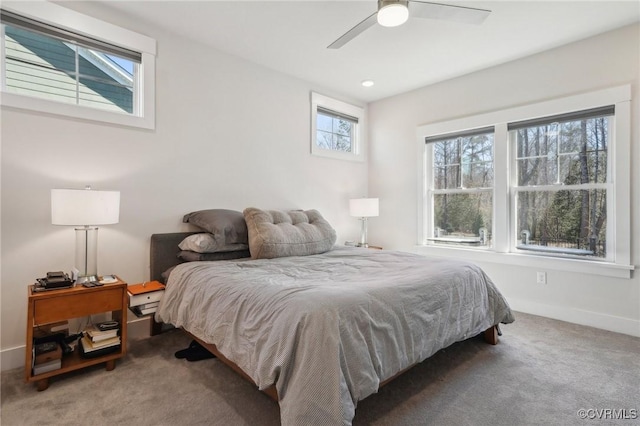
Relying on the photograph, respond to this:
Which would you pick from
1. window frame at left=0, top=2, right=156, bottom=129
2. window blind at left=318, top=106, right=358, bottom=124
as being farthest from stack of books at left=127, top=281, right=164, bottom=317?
window blind at left=318, top=106, right=358, bottom=124

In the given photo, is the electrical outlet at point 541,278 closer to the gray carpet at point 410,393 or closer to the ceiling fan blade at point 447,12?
the gray carpet at point 410,393

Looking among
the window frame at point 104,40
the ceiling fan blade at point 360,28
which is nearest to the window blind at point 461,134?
the ceiling fan blade at point 360,28

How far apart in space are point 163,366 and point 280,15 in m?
2.82

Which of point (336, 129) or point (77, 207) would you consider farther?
point (336, 129)

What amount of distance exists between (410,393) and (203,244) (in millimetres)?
1829

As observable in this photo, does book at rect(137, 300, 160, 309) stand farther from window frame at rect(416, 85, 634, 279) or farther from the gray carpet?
window frame at rect(416, 85, 634, 279)

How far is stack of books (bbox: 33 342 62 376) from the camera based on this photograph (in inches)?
73.4

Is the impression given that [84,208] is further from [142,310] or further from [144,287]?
A: [142,310]

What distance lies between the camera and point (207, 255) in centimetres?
263

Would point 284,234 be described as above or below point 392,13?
below

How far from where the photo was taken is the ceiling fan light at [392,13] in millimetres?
1893

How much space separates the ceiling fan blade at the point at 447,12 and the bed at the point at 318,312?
166 cm

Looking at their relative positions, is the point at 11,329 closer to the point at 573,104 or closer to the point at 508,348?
the point at 508,348

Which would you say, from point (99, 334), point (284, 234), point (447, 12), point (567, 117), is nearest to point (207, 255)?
point (284, 234)
